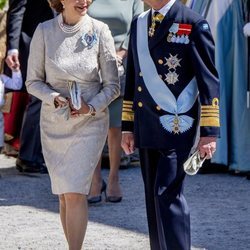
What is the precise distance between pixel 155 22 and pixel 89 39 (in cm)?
69

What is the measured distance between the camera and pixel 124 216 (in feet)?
23.6

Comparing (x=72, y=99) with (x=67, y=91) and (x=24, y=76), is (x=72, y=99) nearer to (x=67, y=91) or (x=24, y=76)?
(x=67, y=91)

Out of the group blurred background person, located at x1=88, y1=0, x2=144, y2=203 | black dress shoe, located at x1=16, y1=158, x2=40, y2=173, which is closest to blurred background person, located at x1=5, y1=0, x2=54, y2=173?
black dress shoe, located at x1=16, y1=158, x2=40, y2=173

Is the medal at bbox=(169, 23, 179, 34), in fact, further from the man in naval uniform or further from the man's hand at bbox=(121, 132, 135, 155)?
the man's hand at bbox=(121, 132, 135, 155)

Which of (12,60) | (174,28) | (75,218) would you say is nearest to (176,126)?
(174,28)

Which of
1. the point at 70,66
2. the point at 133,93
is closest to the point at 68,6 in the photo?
the point at 70,66

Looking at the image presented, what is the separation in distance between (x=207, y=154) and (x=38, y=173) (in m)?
4.19

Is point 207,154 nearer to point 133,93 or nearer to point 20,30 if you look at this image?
point 133,93

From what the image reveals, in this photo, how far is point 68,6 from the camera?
5.70m

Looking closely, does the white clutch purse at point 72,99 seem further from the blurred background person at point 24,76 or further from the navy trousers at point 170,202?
the blurred background person at point 24,76

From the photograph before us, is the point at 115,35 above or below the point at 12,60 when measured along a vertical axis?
above

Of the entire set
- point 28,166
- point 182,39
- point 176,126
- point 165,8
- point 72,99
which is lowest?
point 28,166

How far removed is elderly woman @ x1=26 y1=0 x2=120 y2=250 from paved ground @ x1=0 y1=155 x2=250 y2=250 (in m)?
0.81

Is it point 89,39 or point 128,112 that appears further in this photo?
point 89,39
